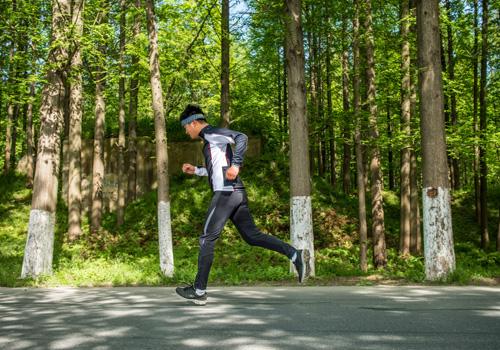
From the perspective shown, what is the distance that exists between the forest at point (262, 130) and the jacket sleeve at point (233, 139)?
202 inches

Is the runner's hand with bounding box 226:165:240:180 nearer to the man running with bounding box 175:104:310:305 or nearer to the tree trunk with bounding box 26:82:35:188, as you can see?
the man running with bounding box 175:104:310:305

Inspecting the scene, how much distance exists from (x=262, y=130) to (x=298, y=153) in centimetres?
1598

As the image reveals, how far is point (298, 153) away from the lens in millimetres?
10805

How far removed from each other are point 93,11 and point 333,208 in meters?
14.4

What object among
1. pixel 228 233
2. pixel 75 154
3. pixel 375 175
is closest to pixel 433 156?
pixel 375 175

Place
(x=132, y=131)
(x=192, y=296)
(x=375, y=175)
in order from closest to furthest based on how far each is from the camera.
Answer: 1. (x=192, y=296)
2. (x=375, y=175)
3. (x=132, y=131)

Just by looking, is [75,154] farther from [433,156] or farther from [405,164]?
[433,156]

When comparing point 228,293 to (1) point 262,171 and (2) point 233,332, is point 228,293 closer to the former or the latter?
(2) point 233,332

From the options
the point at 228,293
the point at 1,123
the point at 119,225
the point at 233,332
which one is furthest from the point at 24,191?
the point at 233,332

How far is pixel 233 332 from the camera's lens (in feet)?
12.5

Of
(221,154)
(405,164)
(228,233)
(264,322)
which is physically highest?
(405,164)

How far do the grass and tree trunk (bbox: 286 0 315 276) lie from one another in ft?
3.71

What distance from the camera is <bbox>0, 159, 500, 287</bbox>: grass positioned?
15704mm

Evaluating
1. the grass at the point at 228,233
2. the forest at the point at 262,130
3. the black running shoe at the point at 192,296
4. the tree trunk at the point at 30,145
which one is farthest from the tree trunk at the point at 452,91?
the tree trunk at the point at 30,145
